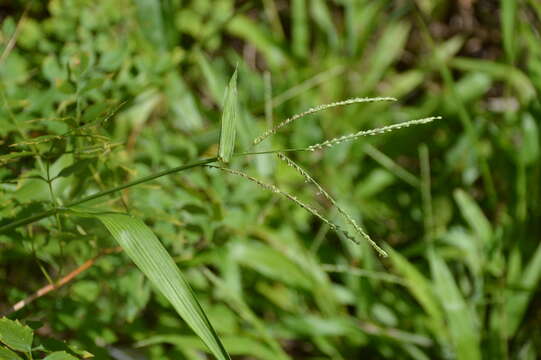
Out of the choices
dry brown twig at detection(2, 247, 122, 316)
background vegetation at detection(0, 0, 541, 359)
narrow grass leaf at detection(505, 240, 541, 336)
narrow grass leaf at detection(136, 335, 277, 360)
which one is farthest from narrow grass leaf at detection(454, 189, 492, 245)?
dry brown twig at detection(2, 247, 122, 316)

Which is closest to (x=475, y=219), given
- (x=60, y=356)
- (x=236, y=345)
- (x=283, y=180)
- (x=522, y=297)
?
(x=522, y=297)

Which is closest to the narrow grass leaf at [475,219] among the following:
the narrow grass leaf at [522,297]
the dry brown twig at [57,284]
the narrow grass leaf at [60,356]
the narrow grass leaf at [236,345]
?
the narrow grass leaf at [522,297]

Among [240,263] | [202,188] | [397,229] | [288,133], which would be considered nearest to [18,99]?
[202,188]

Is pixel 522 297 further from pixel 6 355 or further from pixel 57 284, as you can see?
pixel 6 355

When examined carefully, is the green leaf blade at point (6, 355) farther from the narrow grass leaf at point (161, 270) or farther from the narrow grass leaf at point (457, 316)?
the narrow grass leaf at point (457, 316)

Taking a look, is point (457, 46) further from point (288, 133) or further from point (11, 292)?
point (11, 292)

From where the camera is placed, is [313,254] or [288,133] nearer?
[313,254]

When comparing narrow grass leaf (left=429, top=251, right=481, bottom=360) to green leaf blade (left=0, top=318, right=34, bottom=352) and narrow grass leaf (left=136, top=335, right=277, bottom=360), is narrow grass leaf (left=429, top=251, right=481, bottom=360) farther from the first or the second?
green leaf blade (left=0, top=318, right=34, bottom=352)
